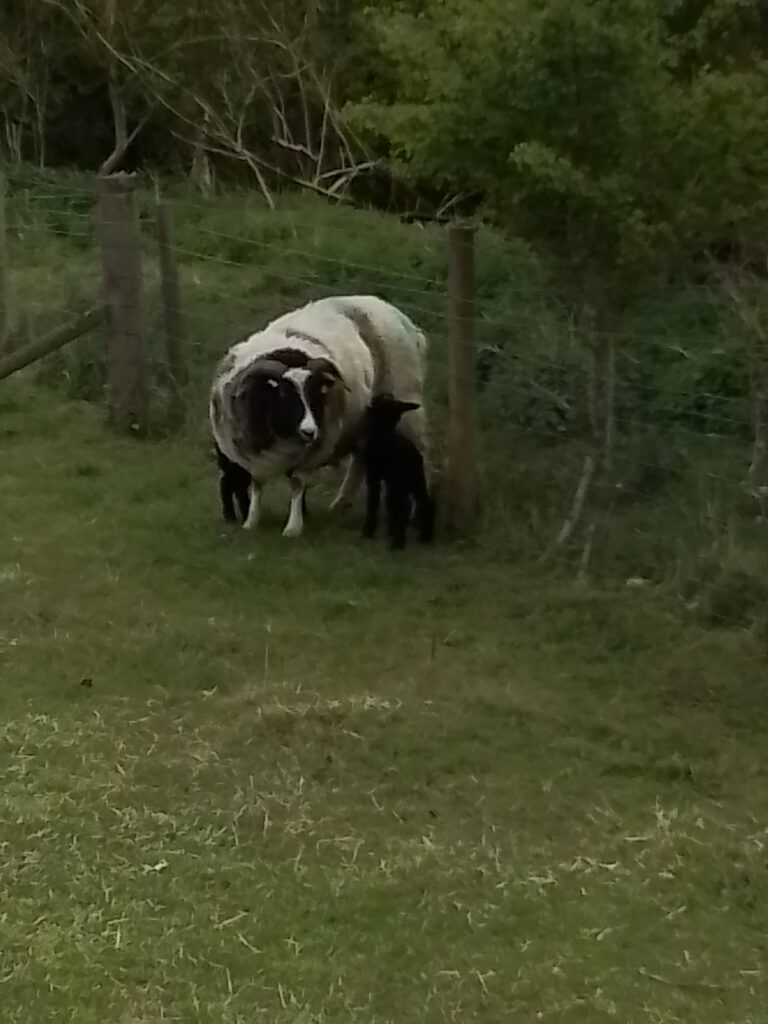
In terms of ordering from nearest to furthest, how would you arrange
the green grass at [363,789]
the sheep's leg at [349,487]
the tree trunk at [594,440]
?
the green grass at [363,789], the tree trunk at [594,440], the sheep's leg at [349,487]

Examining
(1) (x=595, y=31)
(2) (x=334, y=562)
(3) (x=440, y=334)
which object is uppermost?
(1) (x=595, y=31)

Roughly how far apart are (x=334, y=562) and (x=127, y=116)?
51.2 ft

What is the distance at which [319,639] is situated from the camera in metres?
6.18

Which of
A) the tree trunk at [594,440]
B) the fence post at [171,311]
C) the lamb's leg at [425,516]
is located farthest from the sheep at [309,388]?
the fence post at [171,311]

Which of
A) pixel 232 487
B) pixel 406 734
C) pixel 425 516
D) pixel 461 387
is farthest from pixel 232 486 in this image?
pixel 406 734

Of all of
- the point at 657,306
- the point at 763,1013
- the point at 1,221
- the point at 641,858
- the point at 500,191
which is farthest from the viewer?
the point at 1,221

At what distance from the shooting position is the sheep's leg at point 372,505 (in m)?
7.62

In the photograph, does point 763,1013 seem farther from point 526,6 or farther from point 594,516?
point 526,6

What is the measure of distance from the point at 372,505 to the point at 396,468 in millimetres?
297

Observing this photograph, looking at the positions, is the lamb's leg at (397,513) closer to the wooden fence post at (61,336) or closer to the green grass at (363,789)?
the green grass at (363,789)

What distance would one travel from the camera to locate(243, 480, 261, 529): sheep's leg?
7.76 m

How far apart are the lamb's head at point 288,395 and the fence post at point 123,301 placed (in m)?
2.33

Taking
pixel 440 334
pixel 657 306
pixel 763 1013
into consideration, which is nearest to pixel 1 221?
pixel 440 334

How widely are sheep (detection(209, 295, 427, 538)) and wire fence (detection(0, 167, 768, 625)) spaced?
300 mm
